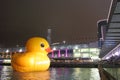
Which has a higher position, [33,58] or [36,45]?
[36,45]

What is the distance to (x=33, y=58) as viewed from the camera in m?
34.3

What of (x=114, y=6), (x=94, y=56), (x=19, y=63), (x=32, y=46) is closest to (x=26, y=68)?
(x=19, y=63)

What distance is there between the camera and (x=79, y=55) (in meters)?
164

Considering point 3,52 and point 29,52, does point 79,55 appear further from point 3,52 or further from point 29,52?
point 29,52

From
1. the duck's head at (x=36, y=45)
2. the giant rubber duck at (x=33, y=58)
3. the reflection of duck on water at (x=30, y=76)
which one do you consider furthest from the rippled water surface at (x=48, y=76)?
the duck's head at (x=36, y=45)

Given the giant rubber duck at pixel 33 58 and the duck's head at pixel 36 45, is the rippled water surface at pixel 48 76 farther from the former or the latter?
the duck's head at pixel 36 45

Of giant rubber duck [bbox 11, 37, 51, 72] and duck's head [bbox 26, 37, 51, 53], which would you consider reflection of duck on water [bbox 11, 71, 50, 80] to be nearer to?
giant rubber duck [bbox 11, 37, 51, 72]

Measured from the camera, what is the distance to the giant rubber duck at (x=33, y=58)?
33.8m

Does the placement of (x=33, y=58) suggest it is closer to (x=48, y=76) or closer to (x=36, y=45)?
(x=36, y=45)

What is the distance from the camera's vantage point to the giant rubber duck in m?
33.8

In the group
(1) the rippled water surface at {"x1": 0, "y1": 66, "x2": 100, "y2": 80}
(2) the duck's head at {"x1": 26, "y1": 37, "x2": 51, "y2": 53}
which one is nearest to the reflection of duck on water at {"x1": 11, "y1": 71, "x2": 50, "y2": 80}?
(1) the rippled water surface at {"x1": 0, "y1": 66, "x2": 100, "y2": 80}

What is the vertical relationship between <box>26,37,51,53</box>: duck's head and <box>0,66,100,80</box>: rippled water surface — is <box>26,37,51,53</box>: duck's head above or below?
above

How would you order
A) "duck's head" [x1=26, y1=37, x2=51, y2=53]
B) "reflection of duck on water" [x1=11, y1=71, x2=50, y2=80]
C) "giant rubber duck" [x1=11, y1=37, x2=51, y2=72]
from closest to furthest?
"reflection of duck on water" [x1=11, y1=71, x2=50, y2=80], "giant rubber duck" [x1=11, y1=37, x2=51, y2=72], "duck's head" [x1=26, y1=37, x2=51, y2=53]

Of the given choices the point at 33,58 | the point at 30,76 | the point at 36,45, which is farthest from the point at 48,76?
the point at 36,45
